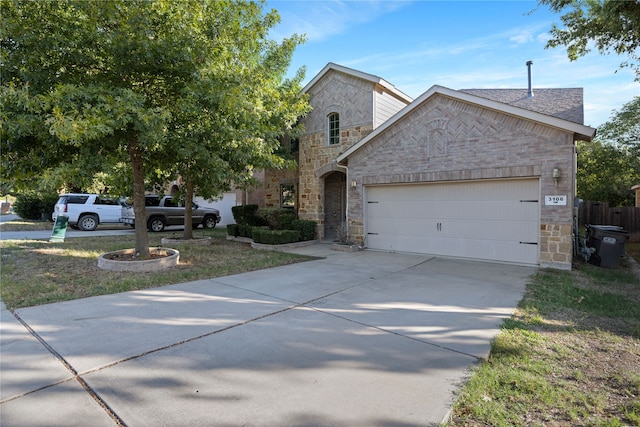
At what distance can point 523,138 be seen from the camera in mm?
8633

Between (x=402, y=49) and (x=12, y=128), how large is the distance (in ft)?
30.4

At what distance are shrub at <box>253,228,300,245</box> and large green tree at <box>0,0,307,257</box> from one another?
375 cm

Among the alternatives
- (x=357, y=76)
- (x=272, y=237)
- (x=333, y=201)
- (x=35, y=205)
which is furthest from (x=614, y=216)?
(x=35, y=205)

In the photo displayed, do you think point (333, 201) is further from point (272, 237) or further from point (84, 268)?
point (84, 268)

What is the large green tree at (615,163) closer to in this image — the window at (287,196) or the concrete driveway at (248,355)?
the window at (287,196)

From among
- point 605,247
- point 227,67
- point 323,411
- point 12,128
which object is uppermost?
point 227,67

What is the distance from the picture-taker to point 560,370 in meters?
3.35

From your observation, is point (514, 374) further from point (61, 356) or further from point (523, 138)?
point (523, 138)

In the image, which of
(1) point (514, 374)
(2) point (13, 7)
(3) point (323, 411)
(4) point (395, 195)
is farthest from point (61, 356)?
(4) point (395, 195)

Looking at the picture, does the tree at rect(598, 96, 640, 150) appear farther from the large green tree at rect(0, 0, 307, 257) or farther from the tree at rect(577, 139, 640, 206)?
the large green tree at rect(0, 0, 307, 257)

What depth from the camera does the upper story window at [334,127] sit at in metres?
13.9

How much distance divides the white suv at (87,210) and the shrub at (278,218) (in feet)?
23.5

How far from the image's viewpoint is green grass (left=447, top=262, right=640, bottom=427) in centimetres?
265

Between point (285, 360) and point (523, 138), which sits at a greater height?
point (523, 138)
